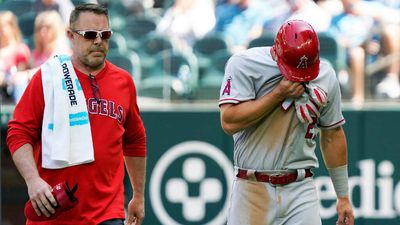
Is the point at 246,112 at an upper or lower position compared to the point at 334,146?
upper

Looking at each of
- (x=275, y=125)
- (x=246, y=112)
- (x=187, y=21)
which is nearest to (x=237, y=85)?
(x=246, y=112)

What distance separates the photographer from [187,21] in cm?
963

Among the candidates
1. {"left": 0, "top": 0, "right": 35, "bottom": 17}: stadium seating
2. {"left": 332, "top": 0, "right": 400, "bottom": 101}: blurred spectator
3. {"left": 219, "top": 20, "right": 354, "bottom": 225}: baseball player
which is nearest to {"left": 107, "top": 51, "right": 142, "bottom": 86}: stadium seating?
{"left": 0, "top": 0, "right": 35, "bottom": 17}: stadium seating

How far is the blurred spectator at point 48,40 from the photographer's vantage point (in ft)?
30.9

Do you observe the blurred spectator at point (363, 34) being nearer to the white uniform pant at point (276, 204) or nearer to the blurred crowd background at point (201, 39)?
the blurred crowd background at point (201, 39)

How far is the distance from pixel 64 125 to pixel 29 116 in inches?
7.5

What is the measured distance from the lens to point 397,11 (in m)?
9.42

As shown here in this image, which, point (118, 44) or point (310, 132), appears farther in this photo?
point (118, 44)

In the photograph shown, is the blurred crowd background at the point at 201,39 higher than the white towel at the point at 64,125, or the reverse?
the blurred crowd background at the point at 201,39

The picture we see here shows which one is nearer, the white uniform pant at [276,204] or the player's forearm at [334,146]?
the white uniform pant at [276,204]

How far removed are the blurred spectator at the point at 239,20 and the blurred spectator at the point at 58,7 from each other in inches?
61.4

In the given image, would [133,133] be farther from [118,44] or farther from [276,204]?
[118,44]

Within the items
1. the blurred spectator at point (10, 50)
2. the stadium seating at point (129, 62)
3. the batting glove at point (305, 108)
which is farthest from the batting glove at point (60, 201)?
the blurred spectator at point (10, 50)

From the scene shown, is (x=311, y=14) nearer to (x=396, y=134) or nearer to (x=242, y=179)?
(x=396, y=134)
